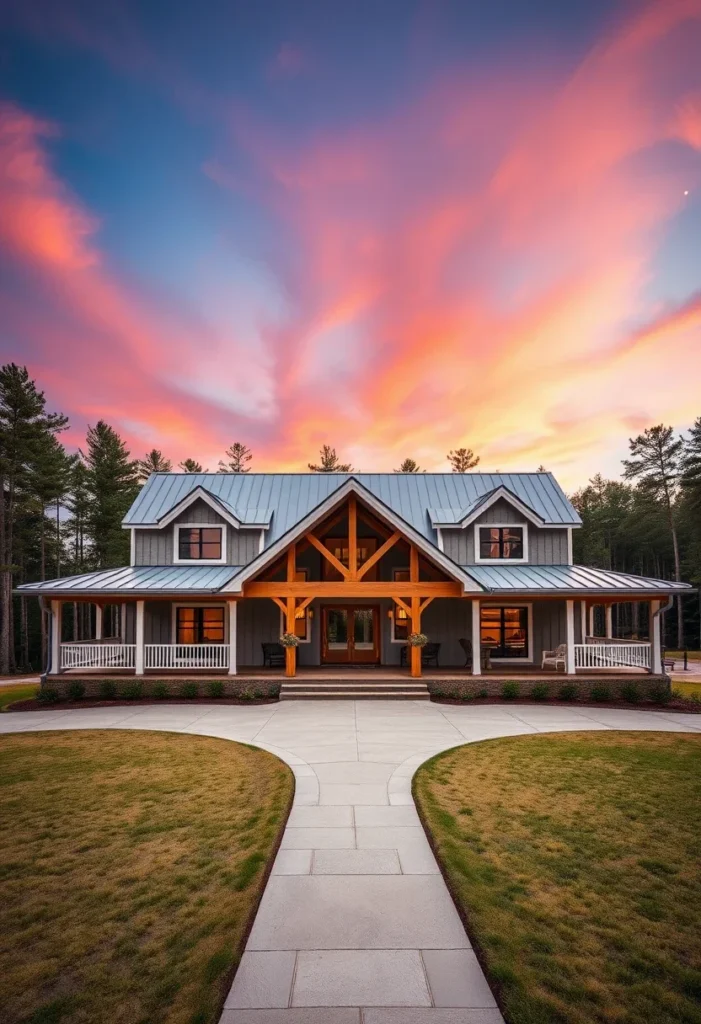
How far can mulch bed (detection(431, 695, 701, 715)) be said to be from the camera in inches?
566

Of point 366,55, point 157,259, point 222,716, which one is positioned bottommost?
point 222,716

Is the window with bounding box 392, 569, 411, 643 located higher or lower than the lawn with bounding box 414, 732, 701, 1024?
higher

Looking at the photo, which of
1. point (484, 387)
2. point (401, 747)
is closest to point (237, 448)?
point (484, 387)

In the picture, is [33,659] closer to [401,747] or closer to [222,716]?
[222,716]

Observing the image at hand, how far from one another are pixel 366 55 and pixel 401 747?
57.1 feet

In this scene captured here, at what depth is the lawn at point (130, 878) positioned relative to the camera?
3.53 meters

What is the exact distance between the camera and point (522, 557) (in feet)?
62.9

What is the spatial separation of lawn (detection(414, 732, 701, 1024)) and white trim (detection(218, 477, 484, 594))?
6639mm

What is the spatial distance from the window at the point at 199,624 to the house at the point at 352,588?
5 cm

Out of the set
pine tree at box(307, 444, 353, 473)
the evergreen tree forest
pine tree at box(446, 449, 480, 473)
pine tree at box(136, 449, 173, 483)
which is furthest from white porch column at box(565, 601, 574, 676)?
pine tree at box(136, 449, 173, 483)

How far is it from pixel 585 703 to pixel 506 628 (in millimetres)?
4146

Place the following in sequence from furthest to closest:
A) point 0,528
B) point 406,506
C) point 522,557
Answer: point 0,528, point 406,506, point 522,557

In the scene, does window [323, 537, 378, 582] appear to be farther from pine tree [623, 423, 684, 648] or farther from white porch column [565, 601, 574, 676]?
pine tree [623, 423, 684, 648]

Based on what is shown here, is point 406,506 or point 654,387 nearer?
point 406,506
